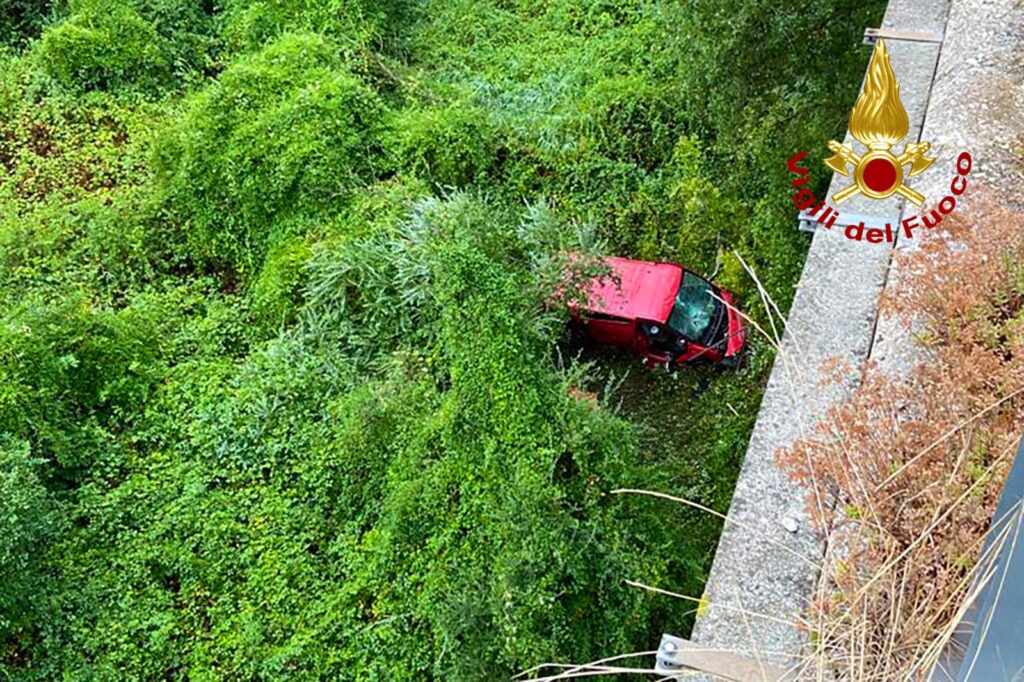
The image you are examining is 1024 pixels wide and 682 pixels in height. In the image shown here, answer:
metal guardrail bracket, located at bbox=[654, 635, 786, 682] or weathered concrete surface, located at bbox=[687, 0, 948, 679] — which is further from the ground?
weathered concrete surface, located at bbox=[687, 0, 948, 679]

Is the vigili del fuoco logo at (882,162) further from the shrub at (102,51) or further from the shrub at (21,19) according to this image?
the shrub at (21,19)

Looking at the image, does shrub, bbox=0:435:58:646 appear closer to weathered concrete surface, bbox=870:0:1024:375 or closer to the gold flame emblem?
weathered concrete surface, bbox=870:0:1024:375

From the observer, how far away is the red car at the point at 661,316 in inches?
288

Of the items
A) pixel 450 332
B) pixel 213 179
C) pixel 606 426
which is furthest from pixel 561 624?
pixel 213 179

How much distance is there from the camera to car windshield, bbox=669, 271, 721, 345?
24.1 feet

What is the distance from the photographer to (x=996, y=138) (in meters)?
4.89

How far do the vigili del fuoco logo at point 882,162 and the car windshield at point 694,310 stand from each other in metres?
2.19

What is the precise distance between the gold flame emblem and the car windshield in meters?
2.25

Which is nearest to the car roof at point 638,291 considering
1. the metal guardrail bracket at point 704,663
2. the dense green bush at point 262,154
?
the dense green bush at point 262,154

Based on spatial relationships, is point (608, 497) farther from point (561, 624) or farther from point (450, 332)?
point (450, 332)

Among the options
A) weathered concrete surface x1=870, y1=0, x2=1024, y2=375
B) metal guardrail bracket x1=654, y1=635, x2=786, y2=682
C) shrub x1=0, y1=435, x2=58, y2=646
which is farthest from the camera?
shrub x1=0, y1=435, x2=58, y2=646

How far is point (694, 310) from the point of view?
743 cm

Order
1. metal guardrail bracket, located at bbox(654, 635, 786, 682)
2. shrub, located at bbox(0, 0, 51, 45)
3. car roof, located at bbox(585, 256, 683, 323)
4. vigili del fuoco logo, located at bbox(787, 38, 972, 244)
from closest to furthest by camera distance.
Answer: metal guardrail bracket, located at bbox(654, 635, 786, 682) < vigili del fuoco logo, located at bbox(787, 38, 972, 244) < car roof, located at bbox(585, 256, 683, 323) < shrub, located at bbox(0, 0, 51, 45)

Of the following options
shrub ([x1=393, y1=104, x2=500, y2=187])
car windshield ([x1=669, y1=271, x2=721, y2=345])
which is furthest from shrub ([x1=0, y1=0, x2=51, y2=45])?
car windshield ([x1=669, y1=271, x2=721, y2=345])
